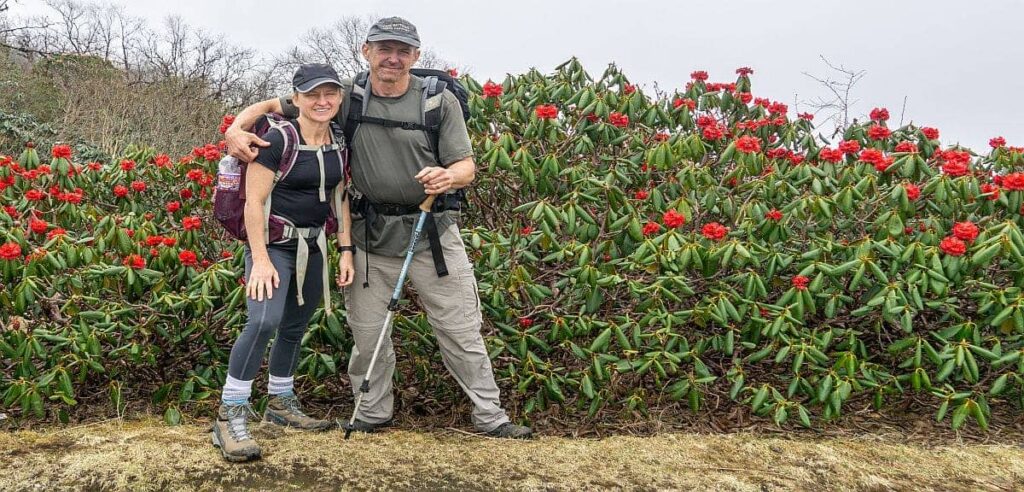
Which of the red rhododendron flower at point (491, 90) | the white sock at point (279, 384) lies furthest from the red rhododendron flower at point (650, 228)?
the white sock at point (279, 384)

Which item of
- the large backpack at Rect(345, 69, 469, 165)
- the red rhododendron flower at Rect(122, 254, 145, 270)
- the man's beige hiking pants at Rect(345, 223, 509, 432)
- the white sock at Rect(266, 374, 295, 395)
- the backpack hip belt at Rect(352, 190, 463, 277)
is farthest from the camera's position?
the red rhododendron flower at Rect(122, 254, 145, 270)

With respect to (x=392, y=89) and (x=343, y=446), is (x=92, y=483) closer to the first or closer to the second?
(x=343, y=446)

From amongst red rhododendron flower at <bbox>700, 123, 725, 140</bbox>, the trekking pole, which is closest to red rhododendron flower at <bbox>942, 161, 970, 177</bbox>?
red rhododendron flower at <bbox>700, 123, 725, 140</bbox>

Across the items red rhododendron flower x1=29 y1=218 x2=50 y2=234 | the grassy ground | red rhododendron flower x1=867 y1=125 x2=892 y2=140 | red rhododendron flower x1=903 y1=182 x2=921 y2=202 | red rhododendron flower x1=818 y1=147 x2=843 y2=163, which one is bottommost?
the grassy ground

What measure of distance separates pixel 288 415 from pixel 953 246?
3.26m

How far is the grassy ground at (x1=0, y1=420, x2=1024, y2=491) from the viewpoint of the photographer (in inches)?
125

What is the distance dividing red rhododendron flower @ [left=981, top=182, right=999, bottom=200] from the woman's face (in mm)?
3305

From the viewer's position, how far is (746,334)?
4.04 meters

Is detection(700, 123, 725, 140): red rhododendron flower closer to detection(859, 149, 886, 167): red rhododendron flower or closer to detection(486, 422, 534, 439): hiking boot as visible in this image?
detection(859, 149, 886, 167): red rhododendron flower

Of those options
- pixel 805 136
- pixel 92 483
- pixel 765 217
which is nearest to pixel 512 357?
pixel 765 217

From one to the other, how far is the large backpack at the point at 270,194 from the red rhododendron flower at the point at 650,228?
60.6 inches

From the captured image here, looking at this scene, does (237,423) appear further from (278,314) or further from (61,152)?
(61,152)

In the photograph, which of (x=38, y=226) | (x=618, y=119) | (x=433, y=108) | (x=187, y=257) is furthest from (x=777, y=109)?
(x=38, y=226)

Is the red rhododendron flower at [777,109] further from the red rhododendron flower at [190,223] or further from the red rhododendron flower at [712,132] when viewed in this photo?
the red rhododendron flower at [190,223]
